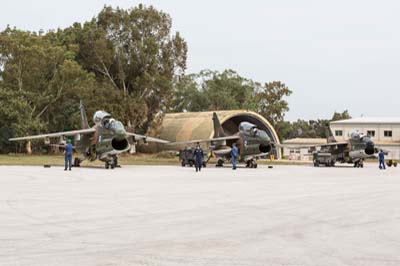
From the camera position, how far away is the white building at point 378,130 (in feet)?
251

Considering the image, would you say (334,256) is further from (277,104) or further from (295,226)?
(277,104)

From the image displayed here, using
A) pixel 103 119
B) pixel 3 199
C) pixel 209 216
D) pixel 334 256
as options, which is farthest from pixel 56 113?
pixel 334 256

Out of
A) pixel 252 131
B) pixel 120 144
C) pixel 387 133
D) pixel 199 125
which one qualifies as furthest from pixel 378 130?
pixel 120 144

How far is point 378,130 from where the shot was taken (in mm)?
80625

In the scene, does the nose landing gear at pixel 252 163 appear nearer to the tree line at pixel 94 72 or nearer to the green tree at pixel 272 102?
the tree line at pixel 94 72

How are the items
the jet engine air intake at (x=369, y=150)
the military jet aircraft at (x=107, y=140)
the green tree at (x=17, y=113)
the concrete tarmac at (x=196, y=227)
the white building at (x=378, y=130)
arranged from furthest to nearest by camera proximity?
the white building at (x=378, y=130) < the green tree at (x=17, y=113) < the jet engine air intake at (x=369, y=150) < the military jet aircraft at (x=107, y=140) < the concrete tarmac at (x=196, y=227)

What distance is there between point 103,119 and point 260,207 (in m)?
23.1

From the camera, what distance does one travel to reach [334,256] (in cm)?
799

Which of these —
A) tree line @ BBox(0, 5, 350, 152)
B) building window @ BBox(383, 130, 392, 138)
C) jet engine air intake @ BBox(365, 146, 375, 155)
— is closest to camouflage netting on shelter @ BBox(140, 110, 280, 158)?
tree line @ BBox(0, 5, 350, 152)

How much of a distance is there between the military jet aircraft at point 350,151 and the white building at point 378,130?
31502mm

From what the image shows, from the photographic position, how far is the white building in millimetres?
76475

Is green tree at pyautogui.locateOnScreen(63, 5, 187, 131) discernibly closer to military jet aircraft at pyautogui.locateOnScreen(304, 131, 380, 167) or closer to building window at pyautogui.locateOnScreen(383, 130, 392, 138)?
military jet aircraft at pyautogui.locateOnScreen(304, 131, 380, 167)

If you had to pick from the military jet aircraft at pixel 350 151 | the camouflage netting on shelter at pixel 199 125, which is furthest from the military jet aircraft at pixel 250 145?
the camouflage netting on shelter at pixel 199 125

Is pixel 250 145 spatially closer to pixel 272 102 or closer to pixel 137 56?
pixel 137 56
